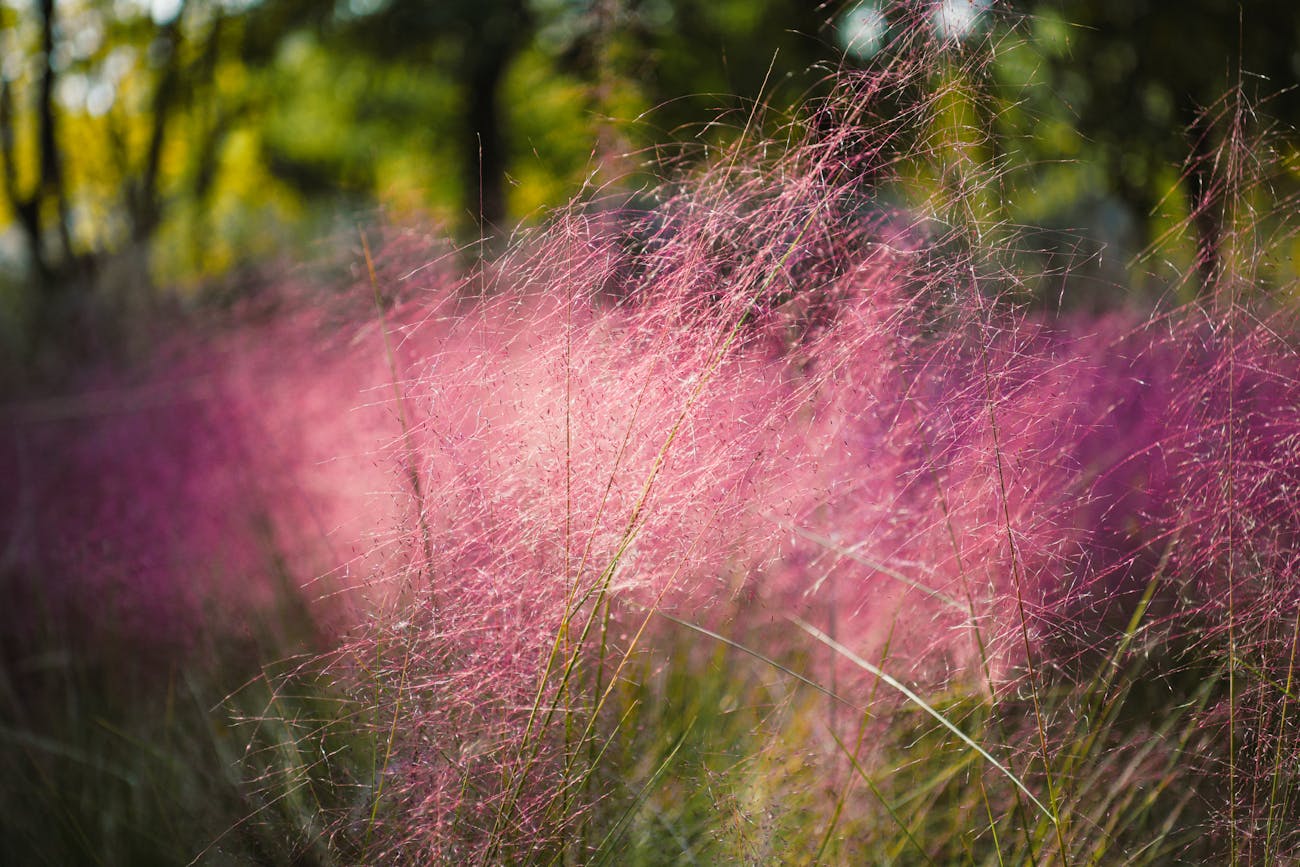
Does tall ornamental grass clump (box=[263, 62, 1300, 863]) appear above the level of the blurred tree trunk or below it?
below

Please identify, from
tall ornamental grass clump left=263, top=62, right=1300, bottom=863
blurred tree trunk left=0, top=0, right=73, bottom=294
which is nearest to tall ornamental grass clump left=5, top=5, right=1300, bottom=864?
tall ornamental grass clump left=263, top=62, right=1300, bottom=863

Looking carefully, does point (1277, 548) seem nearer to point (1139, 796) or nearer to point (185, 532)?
point (1139, 796)

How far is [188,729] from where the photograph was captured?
5.78ft

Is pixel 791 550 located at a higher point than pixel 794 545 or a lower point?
lower

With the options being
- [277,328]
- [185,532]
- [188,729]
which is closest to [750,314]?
[188,729]

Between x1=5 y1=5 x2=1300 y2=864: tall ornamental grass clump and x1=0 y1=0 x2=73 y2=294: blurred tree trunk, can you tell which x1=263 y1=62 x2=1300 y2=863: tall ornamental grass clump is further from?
x1=0 y1=0 x2=73 y2=294: blurred tree trunk

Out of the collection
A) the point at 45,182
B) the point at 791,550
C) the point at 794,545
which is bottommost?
the point at 791,550

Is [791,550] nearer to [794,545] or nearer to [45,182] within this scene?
[794,545]

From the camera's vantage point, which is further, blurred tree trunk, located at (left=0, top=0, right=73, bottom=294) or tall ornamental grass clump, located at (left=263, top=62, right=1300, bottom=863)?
blurred tree trunk, located at (left=0, top=0, right=73, bottom=294)

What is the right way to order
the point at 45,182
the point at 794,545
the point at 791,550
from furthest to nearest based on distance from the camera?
the point at 45,182 → the point at 791,550 → the point at 794,545

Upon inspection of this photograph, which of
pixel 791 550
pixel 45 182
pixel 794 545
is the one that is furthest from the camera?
pixel 45 182

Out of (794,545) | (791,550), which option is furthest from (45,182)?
(794,545)

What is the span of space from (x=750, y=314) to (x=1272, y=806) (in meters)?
0.85

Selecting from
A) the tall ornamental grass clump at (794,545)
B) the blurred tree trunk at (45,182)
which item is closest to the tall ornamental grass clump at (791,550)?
the tall ornamental grass clump at (794,545)
